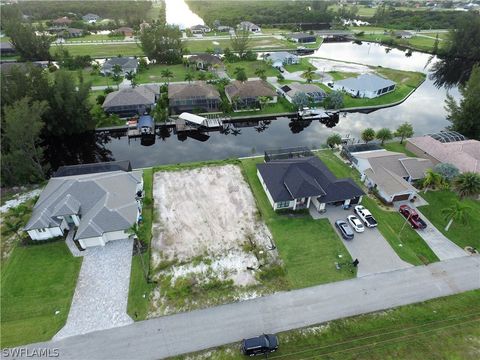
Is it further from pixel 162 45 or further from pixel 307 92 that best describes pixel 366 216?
pixel 162 45

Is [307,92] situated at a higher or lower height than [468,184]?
higher

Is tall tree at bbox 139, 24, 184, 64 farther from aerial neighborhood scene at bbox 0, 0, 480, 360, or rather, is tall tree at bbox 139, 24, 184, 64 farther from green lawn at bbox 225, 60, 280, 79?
aerial neighborhood scene at bbox 0, 0, 480, 360

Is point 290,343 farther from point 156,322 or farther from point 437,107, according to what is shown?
point 437,107

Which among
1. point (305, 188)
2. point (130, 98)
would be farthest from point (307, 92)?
point (130, 98)

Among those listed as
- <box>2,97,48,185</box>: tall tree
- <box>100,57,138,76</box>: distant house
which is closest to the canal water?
<box>2,97,48,185</box>: tall tree

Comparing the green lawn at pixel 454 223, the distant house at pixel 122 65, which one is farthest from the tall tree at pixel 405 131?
the distant house at pixel 122 65

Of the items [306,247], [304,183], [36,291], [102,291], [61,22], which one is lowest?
[36,291]
